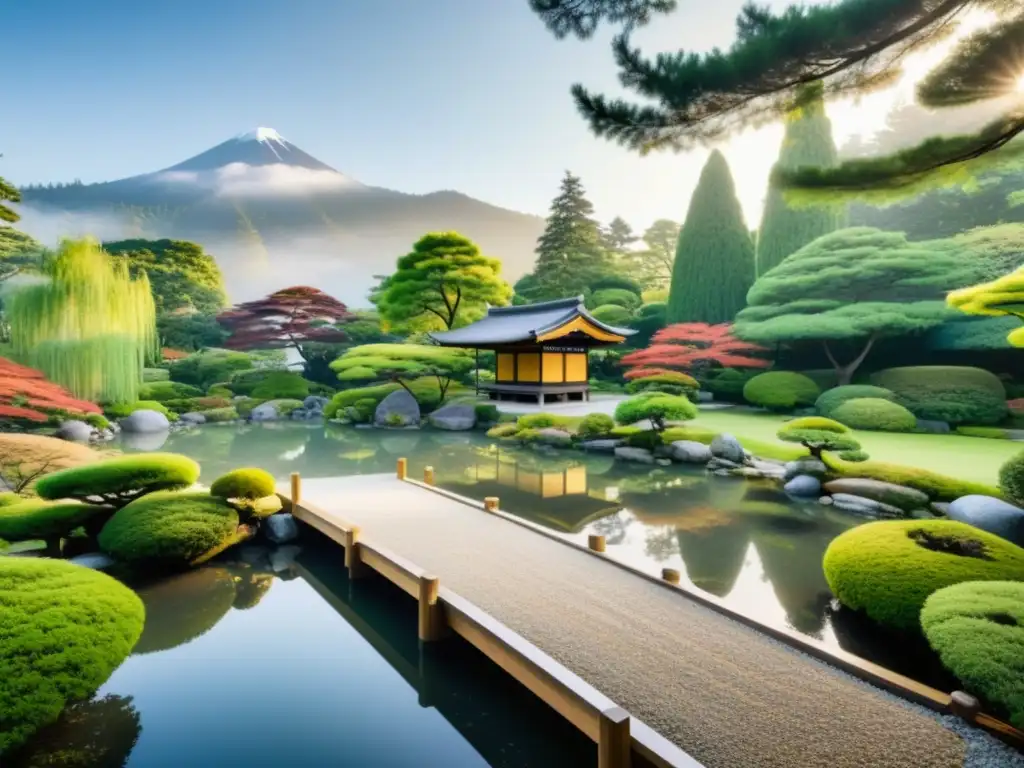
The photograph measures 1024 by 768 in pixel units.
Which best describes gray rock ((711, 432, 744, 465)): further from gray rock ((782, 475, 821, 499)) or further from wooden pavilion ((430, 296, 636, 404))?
wooden pavilion ((430, 296, 636, 404))

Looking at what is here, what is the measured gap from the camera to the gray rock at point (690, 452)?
12.2m

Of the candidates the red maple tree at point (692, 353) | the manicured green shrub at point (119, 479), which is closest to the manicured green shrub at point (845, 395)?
the red maple tree at point (692, 353)

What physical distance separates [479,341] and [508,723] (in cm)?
1357

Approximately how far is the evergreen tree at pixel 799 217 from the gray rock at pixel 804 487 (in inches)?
577

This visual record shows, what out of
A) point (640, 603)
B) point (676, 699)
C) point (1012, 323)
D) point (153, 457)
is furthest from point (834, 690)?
point (1012, 323)

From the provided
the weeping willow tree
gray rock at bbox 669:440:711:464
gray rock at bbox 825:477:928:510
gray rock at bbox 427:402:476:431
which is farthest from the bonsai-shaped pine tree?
the weeping willow tree

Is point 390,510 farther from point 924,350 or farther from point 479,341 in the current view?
point 924,350

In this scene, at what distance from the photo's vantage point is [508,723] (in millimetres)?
3758

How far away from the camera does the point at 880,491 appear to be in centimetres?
849

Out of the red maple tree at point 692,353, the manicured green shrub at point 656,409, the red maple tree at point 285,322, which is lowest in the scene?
the manicured green shrub at point 656,409

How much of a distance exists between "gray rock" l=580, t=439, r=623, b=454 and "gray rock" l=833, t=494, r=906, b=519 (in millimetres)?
5563

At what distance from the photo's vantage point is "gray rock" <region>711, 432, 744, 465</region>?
37.8ft

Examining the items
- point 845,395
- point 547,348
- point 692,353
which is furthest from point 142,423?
point 845,395

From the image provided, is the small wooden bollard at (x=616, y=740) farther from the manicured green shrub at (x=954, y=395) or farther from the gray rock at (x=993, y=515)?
the manicured green shrub at (x=954, y=395)
